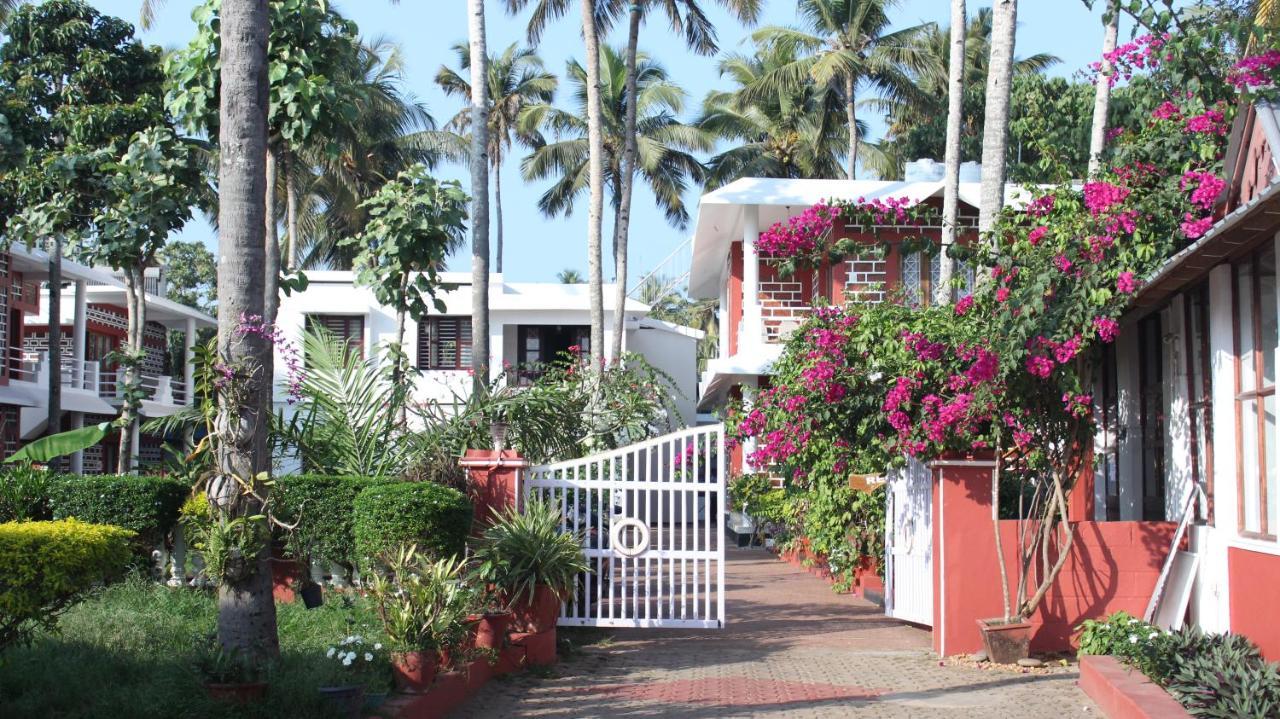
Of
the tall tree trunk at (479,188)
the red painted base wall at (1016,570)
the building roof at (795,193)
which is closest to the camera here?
the red painted base wall at (1016,570)

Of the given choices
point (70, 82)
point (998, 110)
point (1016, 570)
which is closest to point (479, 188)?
point (998, 110)

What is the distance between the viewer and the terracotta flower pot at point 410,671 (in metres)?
8.22

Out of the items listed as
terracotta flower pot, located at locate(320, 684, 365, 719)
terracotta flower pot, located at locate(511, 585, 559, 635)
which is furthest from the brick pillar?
terracotta flower pot, located at locate(320, 684, 365, 719)

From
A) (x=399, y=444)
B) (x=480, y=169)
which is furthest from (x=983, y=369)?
(x=480, y=169)

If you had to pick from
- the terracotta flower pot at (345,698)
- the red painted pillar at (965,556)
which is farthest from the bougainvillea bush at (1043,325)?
the terracotta flower pot at (345,698)

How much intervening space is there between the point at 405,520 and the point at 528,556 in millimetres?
1405

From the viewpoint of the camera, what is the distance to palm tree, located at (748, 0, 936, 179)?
3481cm

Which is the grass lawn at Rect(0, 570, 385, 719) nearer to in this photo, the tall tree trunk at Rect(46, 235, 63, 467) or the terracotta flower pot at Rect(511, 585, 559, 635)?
the terracotta flower pot at Rect(511, 585, 559, 635)

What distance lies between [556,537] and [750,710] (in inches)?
102

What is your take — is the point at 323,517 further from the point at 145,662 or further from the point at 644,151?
the point at 644,151

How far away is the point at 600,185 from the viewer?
24031 mm

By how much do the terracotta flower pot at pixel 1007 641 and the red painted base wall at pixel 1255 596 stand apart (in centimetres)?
184

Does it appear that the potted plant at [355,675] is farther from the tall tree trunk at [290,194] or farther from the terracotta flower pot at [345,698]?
the tall tree trunk at [290,194]

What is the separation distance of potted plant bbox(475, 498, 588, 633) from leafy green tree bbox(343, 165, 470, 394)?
13.6 feet
